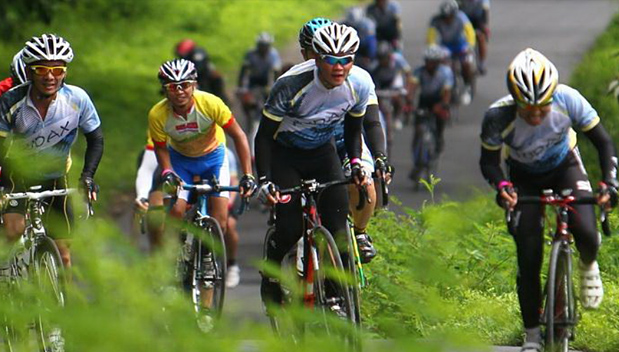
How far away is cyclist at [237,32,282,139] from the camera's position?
27109 millimetres

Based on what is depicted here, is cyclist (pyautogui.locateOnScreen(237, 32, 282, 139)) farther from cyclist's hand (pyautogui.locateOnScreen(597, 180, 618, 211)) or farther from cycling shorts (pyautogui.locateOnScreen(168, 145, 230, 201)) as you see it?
cyclist's hand (pyautogui.locateOnScreen(597, 180, 618, 211))

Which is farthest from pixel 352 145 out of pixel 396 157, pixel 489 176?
pixel 396 157

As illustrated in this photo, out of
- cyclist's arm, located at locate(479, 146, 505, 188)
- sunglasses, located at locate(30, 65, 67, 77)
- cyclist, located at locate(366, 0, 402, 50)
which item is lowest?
cyclist's arm, located at locate(479, 146, 505, 188)

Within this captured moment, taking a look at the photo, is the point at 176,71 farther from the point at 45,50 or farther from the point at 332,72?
the point at 332,72

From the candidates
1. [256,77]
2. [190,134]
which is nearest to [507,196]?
[190,134]

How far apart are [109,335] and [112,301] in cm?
25

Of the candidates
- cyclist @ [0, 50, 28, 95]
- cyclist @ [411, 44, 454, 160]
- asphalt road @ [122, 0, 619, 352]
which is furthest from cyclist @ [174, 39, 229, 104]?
cyclist @ [0, 50, 28, 95]

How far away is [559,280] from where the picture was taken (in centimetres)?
834

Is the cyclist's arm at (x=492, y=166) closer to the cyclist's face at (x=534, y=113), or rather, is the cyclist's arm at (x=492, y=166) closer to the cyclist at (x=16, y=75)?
the cyclist's face at (x=534, y=113)

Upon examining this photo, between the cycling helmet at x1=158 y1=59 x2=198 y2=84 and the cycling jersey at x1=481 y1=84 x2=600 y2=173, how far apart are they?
10.5ft

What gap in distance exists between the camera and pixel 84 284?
428 centimetres

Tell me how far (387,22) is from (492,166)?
22.0 metres

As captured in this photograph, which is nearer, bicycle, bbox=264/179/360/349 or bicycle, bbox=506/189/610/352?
bicycle, bbox=506/189/610/352

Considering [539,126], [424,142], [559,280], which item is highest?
[539,126]
